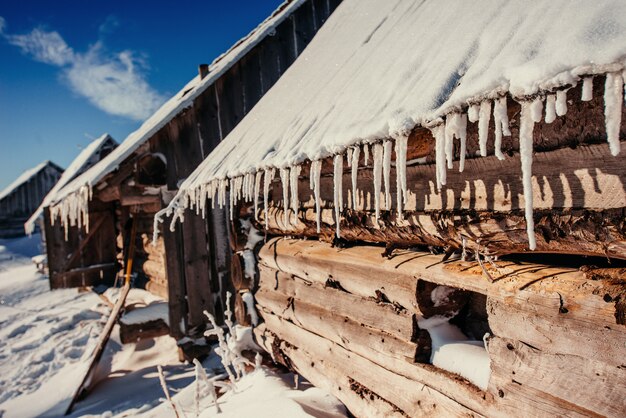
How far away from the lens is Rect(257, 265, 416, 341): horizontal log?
7.76 ft

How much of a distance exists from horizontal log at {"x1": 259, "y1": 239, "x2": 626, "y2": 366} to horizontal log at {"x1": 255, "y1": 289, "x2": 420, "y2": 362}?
0.29 metres

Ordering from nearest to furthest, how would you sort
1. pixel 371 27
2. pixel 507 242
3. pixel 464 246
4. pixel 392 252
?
1. pixel 507 242
2. pixel 464 246
3. pixel 392 252
4. pixel 371 27

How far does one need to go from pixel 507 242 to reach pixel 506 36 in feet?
2.89

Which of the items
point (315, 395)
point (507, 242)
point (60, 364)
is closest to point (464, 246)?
point (507, 242)

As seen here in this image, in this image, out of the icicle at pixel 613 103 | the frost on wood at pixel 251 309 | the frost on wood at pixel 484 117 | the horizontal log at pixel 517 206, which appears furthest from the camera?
the frost on wood at pixel 251 309

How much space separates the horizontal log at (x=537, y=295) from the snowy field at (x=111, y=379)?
116 centimetres

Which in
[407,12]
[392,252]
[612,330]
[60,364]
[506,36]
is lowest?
[60,364]

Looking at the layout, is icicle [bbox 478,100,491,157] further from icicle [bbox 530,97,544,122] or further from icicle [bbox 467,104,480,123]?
icicle [bbox 530,97,544,122]

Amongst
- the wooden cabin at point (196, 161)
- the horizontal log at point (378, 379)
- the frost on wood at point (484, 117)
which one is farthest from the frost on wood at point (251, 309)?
the frost on wood at point (484, 117)

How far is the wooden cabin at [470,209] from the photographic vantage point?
1.21m

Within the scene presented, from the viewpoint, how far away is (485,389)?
1.84 m

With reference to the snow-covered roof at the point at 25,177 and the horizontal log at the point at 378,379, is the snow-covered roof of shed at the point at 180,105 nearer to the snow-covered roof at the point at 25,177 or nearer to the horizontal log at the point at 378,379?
the horizontal log at the point at 378,379

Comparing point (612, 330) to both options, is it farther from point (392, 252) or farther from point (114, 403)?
point (114, 403)

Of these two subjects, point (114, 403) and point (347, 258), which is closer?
point (347, 258)
